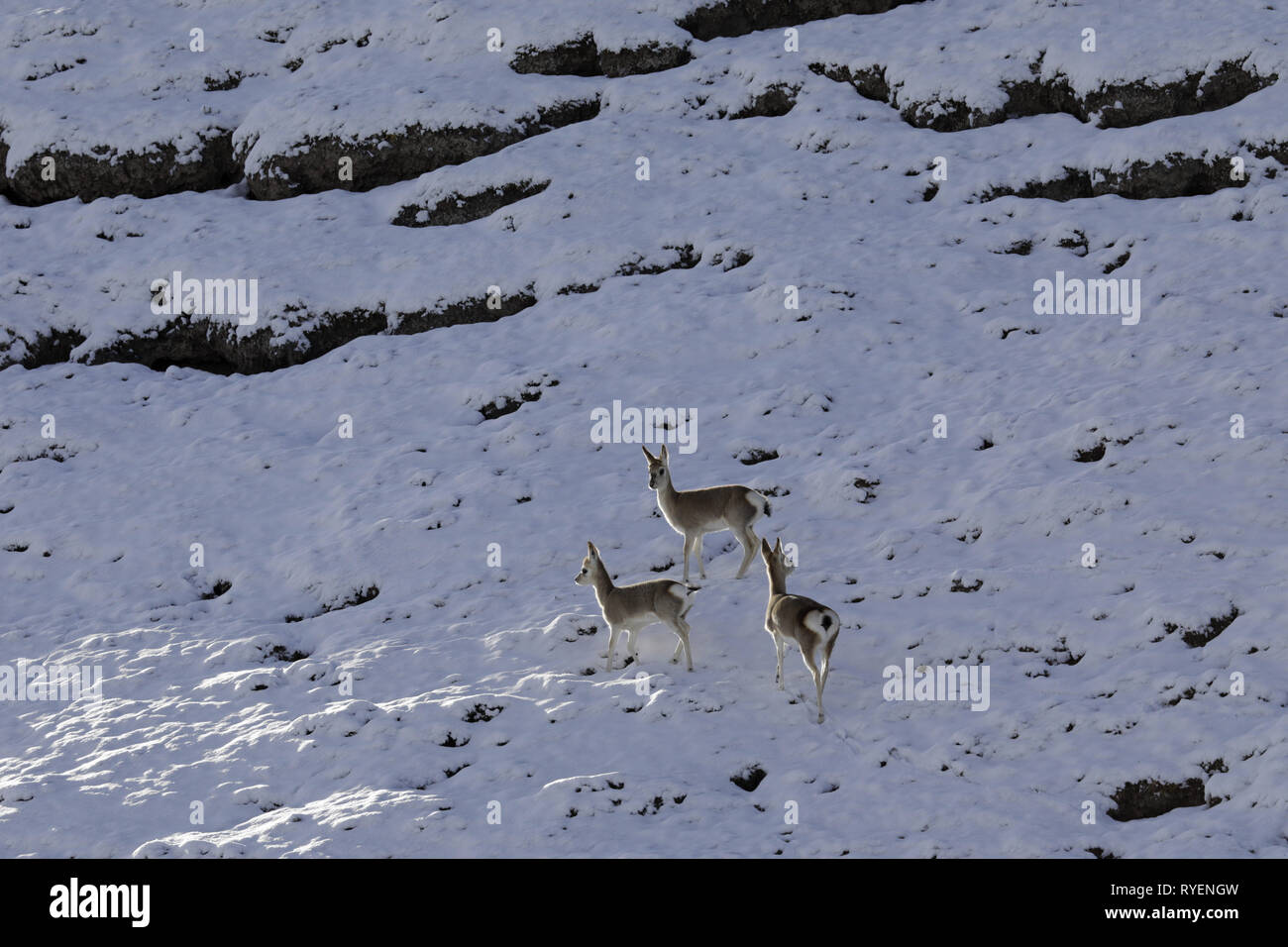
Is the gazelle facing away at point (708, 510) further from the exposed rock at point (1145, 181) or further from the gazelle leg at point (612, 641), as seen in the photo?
the exposed rock at point (1145, 181)

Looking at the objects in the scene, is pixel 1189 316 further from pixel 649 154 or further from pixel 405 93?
pixel 405 93

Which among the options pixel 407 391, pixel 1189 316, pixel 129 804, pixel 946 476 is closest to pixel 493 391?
pixel 407 391

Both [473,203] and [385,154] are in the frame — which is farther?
[385,154]

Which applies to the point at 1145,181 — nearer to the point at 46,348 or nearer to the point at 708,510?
the point at 708,510

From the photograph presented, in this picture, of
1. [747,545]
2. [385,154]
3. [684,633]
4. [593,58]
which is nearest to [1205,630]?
[747,545]

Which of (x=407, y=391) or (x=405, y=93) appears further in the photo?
(x=405, y=93)

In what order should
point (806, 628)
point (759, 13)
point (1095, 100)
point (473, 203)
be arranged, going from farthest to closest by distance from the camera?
1. point (759, 13)
2. point (473, 203)
3. point (1095, 100)
4. point (806, 628)
